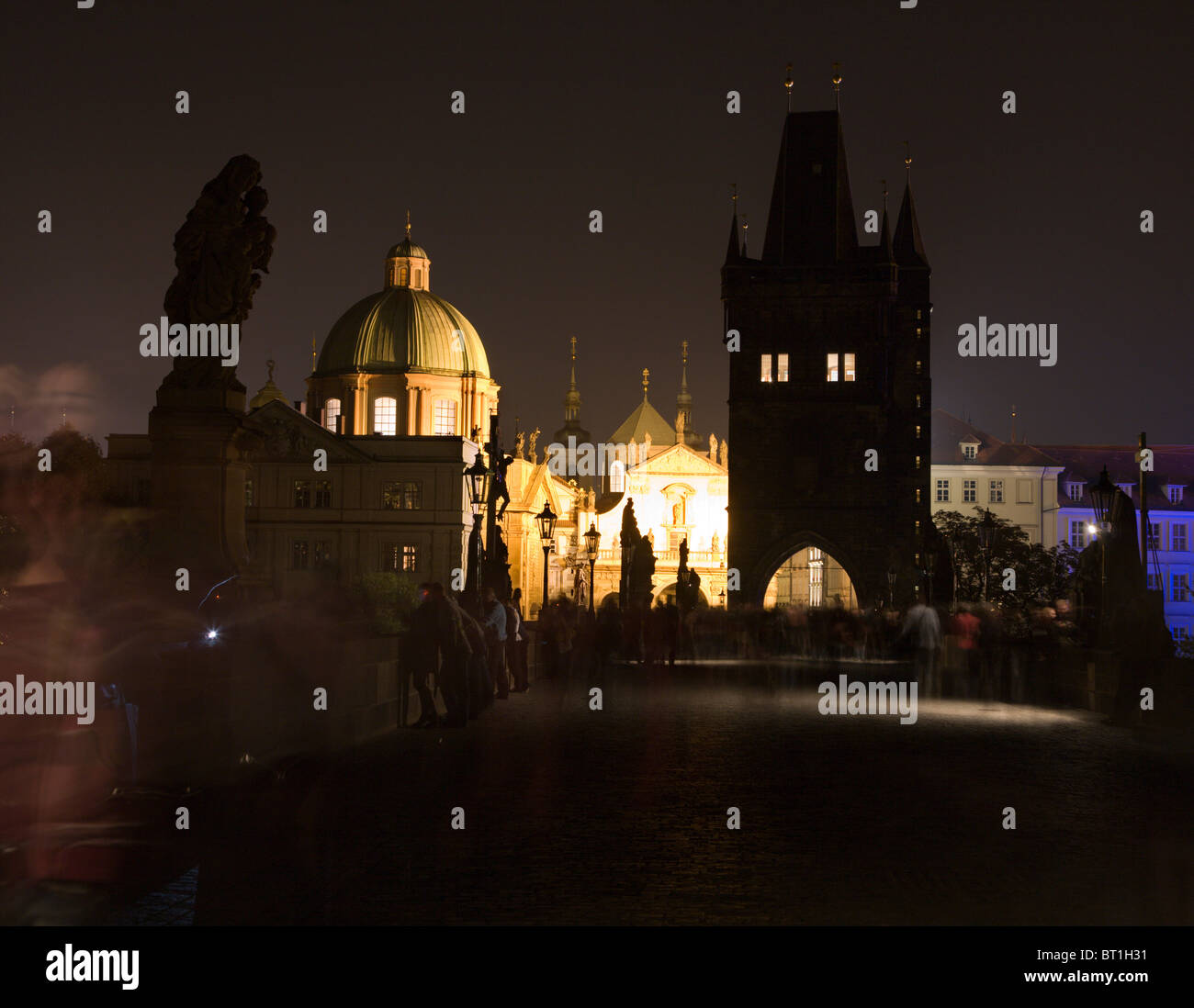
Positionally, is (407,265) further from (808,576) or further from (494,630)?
(494,630)

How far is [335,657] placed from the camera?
15.2 metres

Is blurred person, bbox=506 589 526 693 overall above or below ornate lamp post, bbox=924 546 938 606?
below

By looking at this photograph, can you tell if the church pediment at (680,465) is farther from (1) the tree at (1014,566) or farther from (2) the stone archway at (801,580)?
(1) the tree at (1014,566)

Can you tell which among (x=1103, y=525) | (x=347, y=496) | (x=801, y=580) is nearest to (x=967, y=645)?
(x=1103, y=525)

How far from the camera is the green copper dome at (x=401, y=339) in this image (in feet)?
337

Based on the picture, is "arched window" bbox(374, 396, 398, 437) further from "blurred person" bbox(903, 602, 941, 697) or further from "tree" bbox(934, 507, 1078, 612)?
"blurred person" bbox(903, 602, 941, 697)

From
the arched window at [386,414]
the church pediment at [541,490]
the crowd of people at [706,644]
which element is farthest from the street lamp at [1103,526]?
the church pediment at [541,490]

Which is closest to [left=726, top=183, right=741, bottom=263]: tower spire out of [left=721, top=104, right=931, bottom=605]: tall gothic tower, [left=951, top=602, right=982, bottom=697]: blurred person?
[left=721, top=104, right=931, bottom=605]: tall gothic tower

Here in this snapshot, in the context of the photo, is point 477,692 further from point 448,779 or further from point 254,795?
point 254,795

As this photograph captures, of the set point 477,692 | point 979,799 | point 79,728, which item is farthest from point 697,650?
point 79,728

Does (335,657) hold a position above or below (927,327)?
below

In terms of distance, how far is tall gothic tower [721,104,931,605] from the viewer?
240 feet

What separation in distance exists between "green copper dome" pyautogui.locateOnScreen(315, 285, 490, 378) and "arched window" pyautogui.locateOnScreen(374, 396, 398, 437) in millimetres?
2001
